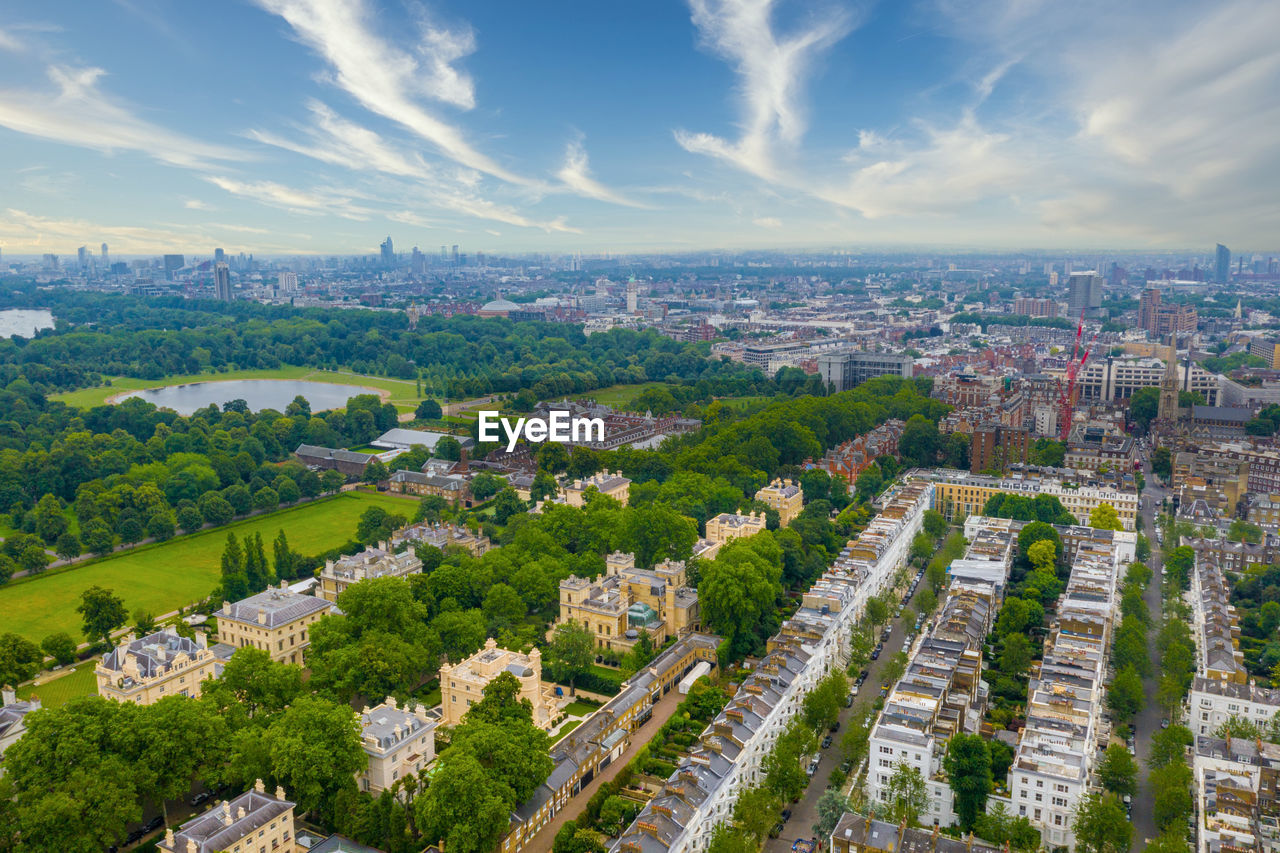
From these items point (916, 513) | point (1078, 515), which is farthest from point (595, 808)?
point (1078, 515)

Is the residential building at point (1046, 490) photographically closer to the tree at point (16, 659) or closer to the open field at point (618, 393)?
the open field at point (618, 393)

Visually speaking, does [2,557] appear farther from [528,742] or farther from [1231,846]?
[1231,846]

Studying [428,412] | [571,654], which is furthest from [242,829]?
[428,412]

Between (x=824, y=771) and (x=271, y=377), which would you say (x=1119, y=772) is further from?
(x=271, y=377)

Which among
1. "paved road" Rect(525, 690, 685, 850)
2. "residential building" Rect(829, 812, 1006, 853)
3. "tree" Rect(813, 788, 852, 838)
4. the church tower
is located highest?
the church tower

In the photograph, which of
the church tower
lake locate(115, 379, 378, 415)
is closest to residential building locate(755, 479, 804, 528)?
the church tower

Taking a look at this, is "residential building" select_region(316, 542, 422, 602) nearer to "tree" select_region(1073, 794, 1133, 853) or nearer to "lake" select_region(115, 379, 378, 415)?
"tree" select_region(1073, 794, 1133, 853)
